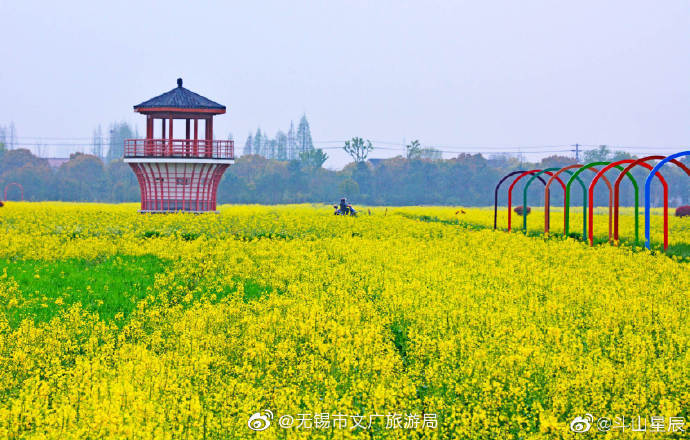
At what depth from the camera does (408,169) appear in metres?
79.9

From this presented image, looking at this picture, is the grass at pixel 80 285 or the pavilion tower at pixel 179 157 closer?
the grass at pixel 80 285

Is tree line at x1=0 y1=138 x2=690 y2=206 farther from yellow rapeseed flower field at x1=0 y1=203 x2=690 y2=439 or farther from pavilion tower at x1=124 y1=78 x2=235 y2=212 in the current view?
yellow rapeseed flower field at x1=0 y1=203 x2=690 y2=439

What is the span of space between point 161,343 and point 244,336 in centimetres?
101

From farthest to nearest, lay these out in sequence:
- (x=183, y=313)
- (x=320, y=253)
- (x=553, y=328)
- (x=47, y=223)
A: 1. (x=47, y=223)
2. (x=320, y=253)
3. (x=183, y=313)
4. (x=553, y=328)

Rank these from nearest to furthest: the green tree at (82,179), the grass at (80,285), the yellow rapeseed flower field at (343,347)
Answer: the yellow rapeseed flower field at (343,347) < the grass at (80,285) < the green tree at (82,179)

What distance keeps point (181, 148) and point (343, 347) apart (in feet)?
85.1

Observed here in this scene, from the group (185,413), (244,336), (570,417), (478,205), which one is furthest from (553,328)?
(478,205)

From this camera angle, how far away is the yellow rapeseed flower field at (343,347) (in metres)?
5.77

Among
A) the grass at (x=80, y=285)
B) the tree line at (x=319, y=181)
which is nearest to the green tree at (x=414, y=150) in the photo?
the tree line at (x=319, y=181)

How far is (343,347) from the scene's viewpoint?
7.48m

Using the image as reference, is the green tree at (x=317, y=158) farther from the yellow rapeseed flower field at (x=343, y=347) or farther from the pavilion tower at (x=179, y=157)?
the yellow rapeseed flower field at (x=343, y=347)

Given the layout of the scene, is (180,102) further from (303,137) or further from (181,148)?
(303,137)

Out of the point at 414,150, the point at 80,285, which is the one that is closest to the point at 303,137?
the point at 414,150

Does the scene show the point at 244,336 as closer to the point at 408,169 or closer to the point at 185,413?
the point at 185,413
